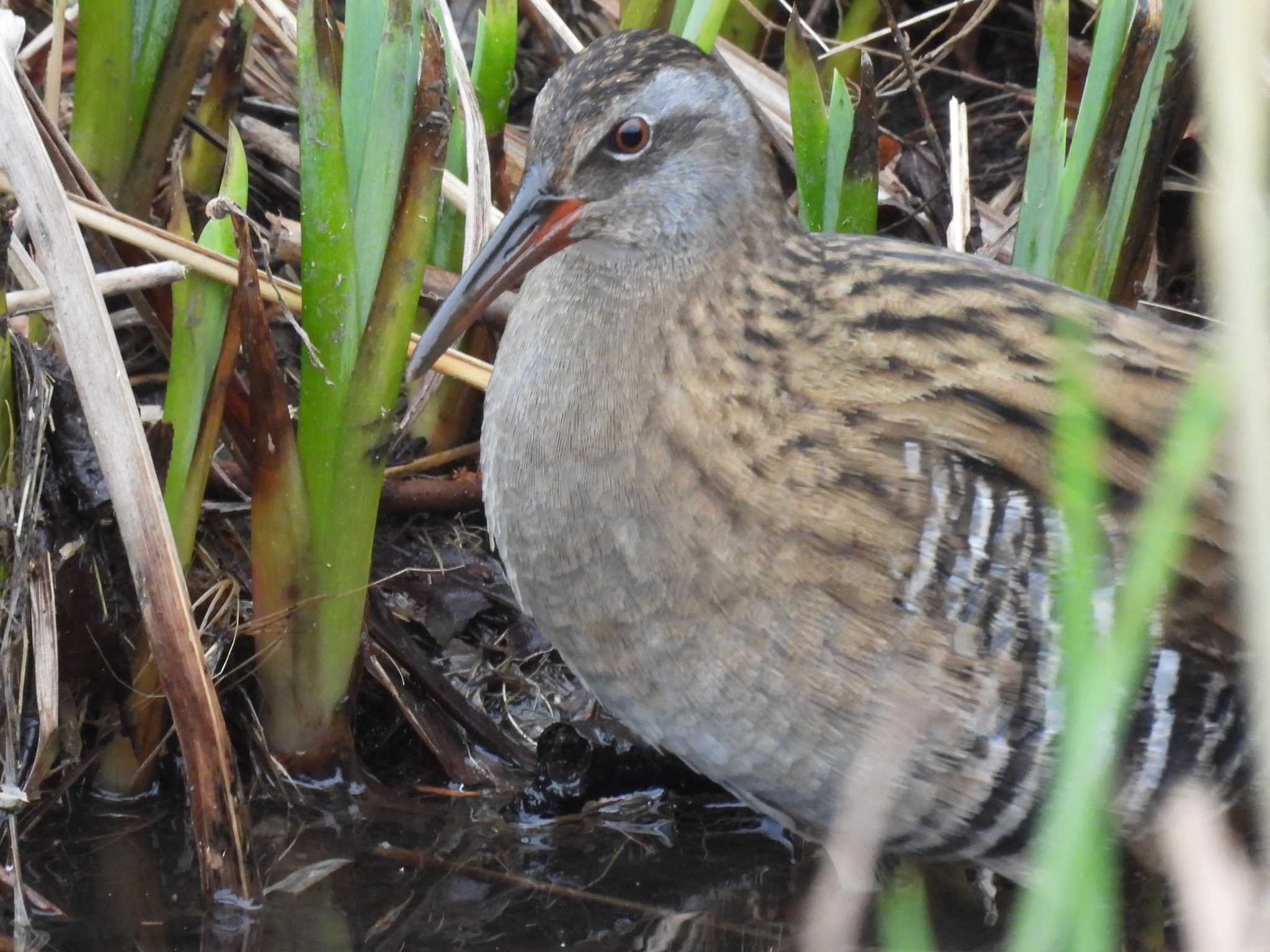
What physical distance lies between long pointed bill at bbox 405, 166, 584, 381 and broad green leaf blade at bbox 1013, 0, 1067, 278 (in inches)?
29.9

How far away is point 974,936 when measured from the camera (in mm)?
2244

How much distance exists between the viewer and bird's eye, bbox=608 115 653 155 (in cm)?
190

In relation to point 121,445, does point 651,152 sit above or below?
above

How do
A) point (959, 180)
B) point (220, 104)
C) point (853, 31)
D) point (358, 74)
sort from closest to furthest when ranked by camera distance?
point (358, 74)
point (959, 180)
point (220, 104)
point (853, 31)

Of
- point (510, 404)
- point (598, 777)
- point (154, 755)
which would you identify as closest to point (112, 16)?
point (510, 404)

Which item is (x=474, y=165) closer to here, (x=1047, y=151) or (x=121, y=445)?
(x=121, y=445)

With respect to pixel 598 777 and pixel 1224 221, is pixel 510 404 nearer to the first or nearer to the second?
pixel 598 777

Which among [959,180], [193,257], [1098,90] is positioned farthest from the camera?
[959,180]

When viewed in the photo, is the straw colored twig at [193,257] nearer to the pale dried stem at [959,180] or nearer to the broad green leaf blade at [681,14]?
the broad green leaf blade at [681,14]

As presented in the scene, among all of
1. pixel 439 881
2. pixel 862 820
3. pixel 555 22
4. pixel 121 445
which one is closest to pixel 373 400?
pixel 121 445

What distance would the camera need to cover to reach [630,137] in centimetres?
191

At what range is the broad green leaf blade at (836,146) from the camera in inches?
92.4

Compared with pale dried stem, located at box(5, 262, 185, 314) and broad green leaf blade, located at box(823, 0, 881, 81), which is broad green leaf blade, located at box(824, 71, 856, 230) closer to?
broad green leaf blade, located at box(823, 0, 881, 81)

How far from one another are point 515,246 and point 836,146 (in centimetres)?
68
